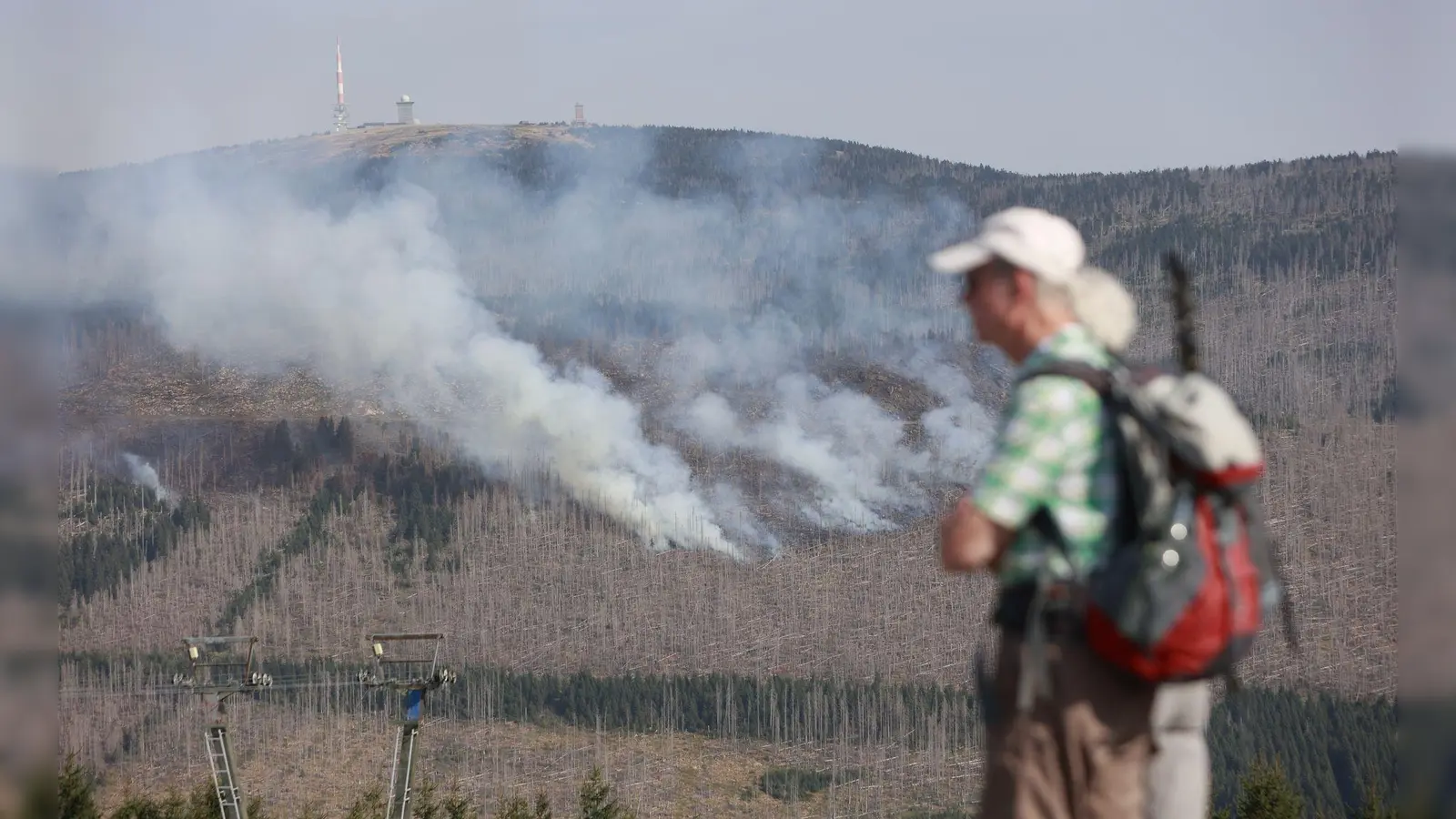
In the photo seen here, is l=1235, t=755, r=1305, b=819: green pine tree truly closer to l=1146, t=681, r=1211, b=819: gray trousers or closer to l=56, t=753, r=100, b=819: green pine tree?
l=56, t=753, r=100, b=819: green pine tree

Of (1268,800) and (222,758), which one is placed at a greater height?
(222,758)

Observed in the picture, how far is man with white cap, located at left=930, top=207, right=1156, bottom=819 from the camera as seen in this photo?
7.11 meters

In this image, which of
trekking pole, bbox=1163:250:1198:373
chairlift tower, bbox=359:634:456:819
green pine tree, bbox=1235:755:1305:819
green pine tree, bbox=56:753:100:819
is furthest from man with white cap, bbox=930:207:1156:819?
green pine tree, bbox=1235:755:1305:819

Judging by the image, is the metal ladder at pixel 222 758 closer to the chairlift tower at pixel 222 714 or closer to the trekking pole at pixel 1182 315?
the chairlift tower at pixel 222 714

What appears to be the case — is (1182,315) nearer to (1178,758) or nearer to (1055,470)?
(1055,470)

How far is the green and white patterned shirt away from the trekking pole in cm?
41

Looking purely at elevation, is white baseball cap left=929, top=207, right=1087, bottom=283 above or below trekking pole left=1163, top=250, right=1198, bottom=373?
above

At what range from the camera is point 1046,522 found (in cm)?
721

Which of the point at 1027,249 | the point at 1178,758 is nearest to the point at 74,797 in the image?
the point at 1178,758

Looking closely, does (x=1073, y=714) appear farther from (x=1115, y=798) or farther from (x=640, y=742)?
(x=640, y=742)

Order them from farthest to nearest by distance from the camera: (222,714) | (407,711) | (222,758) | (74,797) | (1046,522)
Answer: (74,797)
(407,711)
(222,714)
(222,758)
(1046,522)

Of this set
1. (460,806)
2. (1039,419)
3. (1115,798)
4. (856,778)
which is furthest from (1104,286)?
(856,778)

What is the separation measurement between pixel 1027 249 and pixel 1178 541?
125 cm

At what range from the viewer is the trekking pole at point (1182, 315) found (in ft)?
23.9
